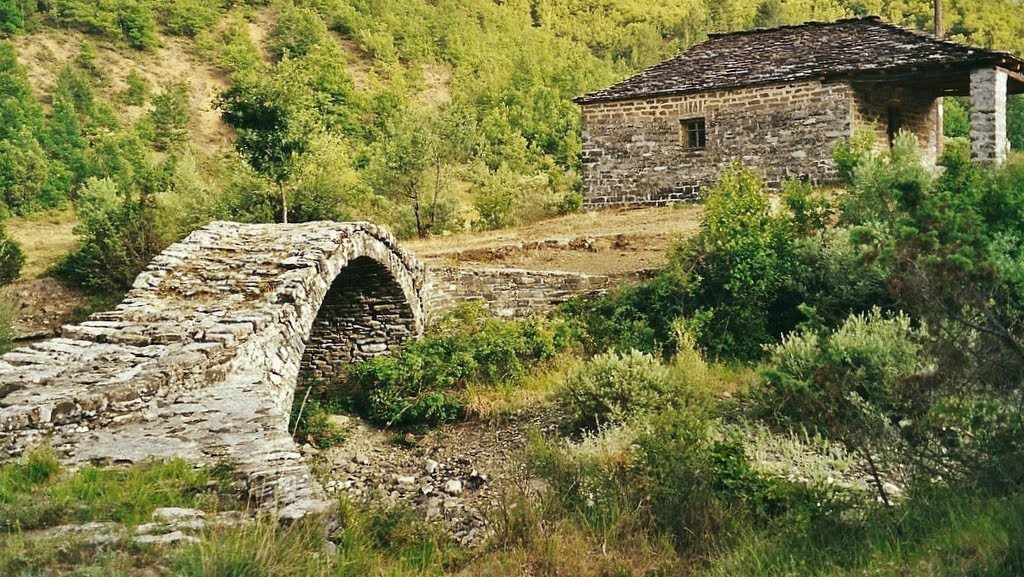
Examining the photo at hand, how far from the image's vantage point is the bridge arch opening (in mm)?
12883

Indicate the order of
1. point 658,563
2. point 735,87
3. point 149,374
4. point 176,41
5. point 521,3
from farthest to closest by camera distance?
point 521,3, point 176,41, point 735,87, point 149,374, point 658,563

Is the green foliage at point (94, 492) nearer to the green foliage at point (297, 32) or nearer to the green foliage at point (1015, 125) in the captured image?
the green foliage at point (1015, 125)

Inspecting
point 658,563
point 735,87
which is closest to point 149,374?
point 658,563

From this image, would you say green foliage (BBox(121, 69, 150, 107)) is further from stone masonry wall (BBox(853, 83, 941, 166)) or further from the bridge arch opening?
the bridge arch opening

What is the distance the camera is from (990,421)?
5500 mm

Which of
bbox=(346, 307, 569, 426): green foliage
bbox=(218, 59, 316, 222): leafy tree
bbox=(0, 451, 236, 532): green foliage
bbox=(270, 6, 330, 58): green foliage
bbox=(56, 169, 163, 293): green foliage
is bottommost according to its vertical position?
bbox=(346, 307, 569, 426): green foliage

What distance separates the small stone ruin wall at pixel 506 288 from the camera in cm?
1370

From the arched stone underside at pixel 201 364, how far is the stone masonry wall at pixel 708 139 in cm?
1156

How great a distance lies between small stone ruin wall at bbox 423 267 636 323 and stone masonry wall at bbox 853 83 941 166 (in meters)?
9.09

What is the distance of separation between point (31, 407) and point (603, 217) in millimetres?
15949

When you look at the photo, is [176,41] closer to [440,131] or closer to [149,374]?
[440,131]

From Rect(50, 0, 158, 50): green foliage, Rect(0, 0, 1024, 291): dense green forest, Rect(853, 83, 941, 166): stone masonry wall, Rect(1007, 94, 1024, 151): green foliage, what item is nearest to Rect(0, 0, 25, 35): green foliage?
Rect(0, 0, 1024, 291): dense green forest

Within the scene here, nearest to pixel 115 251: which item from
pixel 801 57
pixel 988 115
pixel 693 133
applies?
pixel 693 133

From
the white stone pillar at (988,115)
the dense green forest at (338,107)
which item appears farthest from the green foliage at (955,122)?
the white stone pillar at (988,115)
